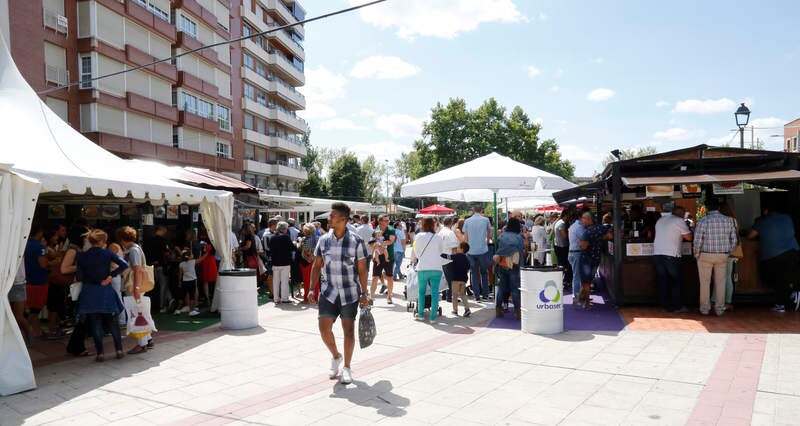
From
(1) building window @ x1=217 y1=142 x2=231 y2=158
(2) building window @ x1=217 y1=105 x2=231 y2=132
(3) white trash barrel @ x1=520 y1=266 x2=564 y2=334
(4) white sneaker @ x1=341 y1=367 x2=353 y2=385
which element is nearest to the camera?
(4) white sneaker @ x1=341 y1=367 x2=353 y2=385

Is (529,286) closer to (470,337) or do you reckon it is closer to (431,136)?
(470,337)

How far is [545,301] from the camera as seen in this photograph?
7.12m

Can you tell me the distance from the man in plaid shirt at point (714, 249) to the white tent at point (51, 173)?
822 cm

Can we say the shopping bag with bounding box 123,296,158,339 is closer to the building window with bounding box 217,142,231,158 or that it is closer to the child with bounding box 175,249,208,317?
the child with bounding box 175,249,208,317

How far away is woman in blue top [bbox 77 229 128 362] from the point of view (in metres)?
6.14

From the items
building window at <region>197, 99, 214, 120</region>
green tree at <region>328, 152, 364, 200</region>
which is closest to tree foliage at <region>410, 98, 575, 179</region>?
green tree at <region>328, 152, 364, 200</region>

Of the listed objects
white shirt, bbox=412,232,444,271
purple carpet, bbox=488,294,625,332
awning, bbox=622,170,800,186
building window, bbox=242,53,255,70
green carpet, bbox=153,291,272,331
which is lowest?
green carpet, bbox=153,291,272,331

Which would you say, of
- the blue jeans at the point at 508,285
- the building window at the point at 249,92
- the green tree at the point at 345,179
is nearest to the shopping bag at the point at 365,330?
the blue jeans at the point at 508,285

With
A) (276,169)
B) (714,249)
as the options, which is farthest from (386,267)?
(276,169)

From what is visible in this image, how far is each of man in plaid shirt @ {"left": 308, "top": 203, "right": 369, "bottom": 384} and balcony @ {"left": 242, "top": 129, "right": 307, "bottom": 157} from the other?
123 feet

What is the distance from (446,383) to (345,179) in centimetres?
5345

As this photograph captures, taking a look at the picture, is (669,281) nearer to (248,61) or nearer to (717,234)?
(717,234)

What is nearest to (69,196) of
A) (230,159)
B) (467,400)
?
(467,400)

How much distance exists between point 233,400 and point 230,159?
1351 inches
